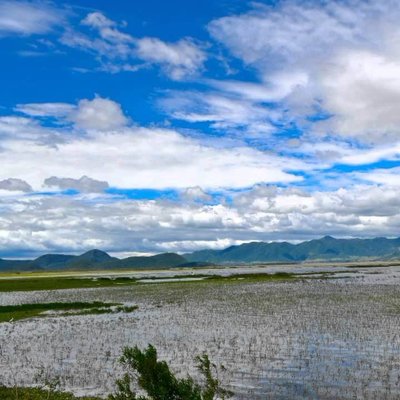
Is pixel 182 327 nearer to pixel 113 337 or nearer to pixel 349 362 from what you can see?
pixel 113 337

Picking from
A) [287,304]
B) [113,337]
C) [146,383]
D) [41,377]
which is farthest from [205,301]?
[146,383]

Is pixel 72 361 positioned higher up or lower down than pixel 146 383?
lower down

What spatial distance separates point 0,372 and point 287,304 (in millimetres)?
33814

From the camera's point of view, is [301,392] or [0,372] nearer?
[301,392]

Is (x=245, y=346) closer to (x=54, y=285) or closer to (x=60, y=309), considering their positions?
(x=60, y=309)

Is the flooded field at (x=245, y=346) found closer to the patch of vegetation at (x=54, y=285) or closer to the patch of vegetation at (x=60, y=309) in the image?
the patch of vegetation at (x=60, y=309)

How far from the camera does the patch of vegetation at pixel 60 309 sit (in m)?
50.9

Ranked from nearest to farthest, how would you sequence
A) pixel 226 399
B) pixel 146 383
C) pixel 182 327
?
pixel 146 383 < pixel 226 399 < pixel 182 327

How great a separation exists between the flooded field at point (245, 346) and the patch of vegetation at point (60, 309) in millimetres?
3415

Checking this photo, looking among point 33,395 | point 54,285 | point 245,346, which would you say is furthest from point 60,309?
point 54,285

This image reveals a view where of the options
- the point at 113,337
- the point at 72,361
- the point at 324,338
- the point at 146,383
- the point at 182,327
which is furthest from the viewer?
the point at 182,327

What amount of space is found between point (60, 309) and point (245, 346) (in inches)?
1282

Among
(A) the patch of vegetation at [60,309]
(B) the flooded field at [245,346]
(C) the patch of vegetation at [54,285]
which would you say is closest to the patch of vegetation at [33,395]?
(B) the flooded field at [245,346]

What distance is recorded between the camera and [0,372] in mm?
25453
